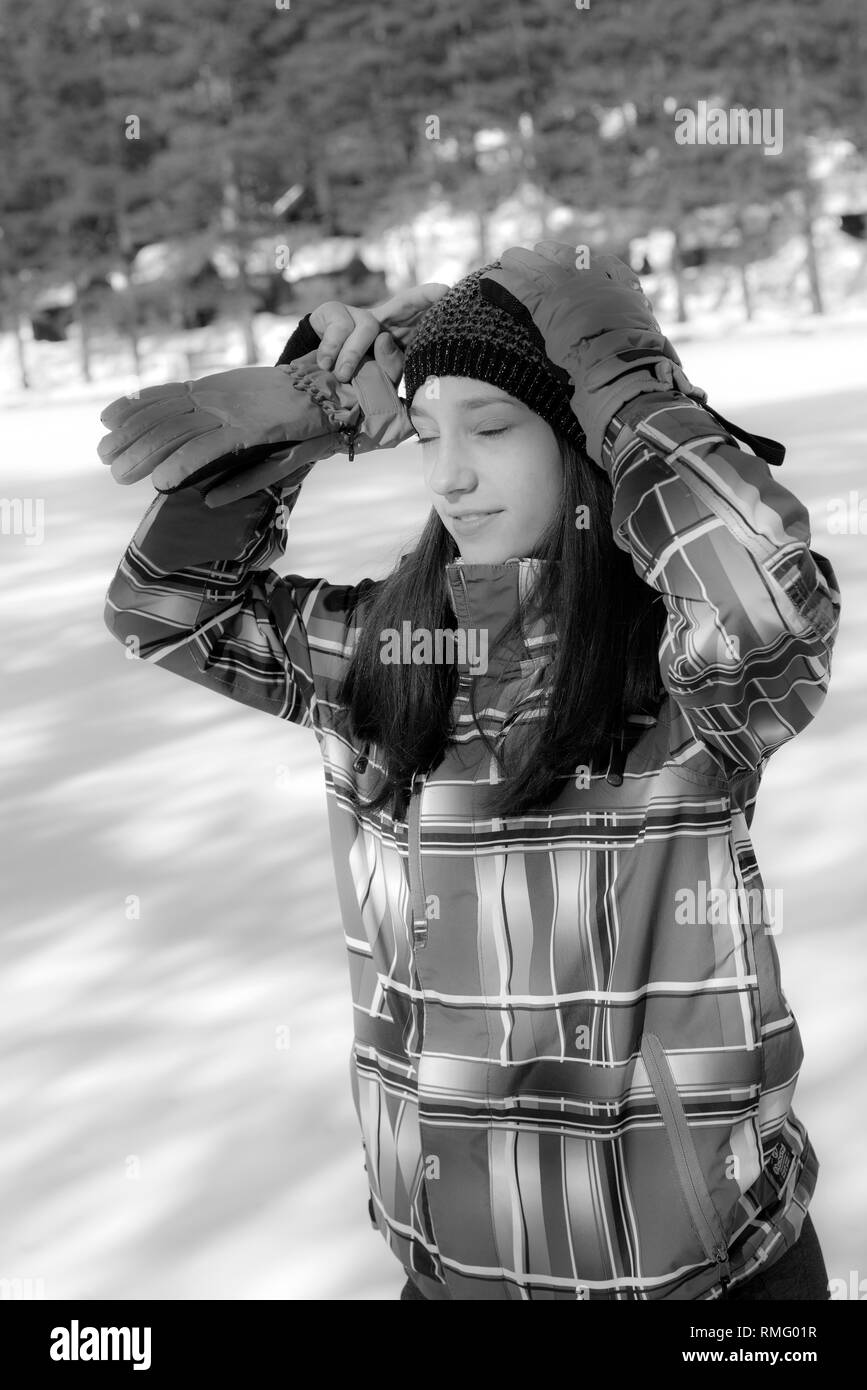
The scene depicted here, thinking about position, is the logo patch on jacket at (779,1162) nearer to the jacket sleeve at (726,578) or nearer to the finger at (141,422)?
the jacket sleeve at (726,578)

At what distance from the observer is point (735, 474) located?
1.11 meters

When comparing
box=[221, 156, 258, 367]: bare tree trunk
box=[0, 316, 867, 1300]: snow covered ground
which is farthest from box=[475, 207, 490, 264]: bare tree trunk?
box=[0, 316, 867, 1300]: snow covered ground

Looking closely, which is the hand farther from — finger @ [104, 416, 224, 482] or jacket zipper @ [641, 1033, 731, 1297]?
jacket zipper @ [641, 1033, 731, 1297]

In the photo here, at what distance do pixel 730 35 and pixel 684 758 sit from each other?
28042 millimetres

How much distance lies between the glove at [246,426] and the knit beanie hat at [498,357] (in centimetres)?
12

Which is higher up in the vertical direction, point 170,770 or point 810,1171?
point 810,1171

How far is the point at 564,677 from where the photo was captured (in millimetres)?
1247

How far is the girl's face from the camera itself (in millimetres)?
1276

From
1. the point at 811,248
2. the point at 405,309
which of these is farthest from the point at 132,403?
the point at 811,248

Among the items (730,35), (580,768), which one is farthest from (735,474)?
(730,35)

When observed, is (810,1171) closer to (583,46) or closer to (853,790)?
(853,790)

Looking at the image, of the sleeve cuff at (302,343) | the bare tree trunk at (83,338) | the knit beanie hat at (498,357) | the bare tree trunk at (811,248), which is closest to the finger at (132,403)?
the sleeve cuff at (302,343)

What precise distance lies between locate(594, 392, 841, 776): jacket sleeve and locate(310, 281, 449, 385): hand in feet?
1.23

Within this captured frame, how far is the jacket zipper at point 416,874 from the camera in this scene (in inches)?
49.4
